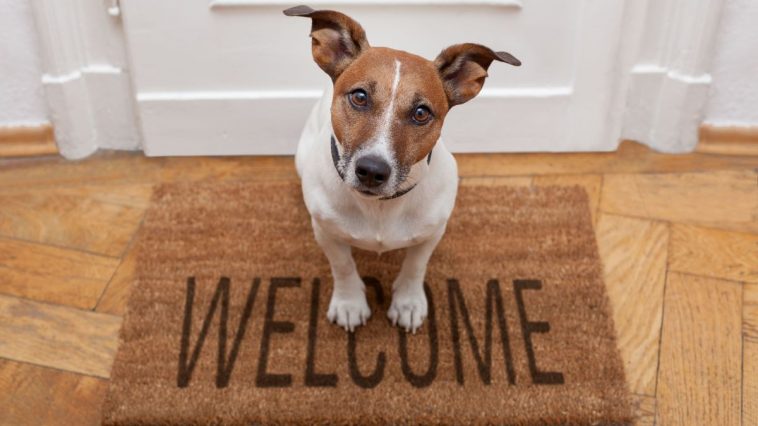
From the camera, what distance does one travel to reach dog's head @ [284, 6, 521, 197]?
4.61 feet

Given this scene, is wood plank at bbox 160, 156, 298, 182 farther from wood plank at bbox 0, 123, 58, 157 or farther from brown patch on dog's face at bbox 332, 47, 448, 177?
brown patch on dog's face at bbox 332, 47, 448, 177

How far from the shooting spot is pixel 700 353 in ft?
6.09

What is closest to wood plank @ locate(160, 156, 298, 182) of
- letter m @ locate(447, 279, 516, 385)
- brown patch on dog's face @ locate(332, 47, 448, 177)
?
letter m @ locate(447, 279, 516, 385)

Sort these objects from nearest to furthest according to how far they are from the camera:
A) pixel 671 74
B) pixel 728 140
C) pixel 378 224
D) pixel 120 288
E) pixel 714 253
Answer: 1. pixel 378 224
2. pixel 120 288
3. pixel 714 253
4. pixel 671 74
5. pixel 728 140

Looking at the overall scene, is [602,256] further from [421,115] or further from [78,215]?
[78,215]

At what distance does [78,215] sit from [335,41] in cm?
110

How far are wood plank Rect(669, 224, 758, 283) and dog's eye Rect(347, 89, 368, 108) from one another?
3.60 feet

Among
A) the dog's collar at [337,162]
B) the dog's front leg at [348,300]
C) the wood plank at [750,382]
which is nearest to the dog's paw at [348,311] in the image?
the dog's front leg at [348,300]

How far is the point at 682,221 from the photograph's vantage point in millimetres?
2225

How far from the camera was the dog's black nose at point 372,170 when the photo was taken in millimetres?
1386

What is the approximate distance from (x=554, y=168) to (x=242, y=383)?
1.21 meters

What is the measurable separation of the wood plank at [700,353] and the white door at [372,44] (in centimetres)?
63

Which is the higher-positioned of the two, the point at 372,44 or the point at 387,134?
the point at 387,134

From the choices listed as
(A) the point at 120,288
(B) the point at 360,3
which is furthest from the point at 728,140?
(A) the point at 120,288
